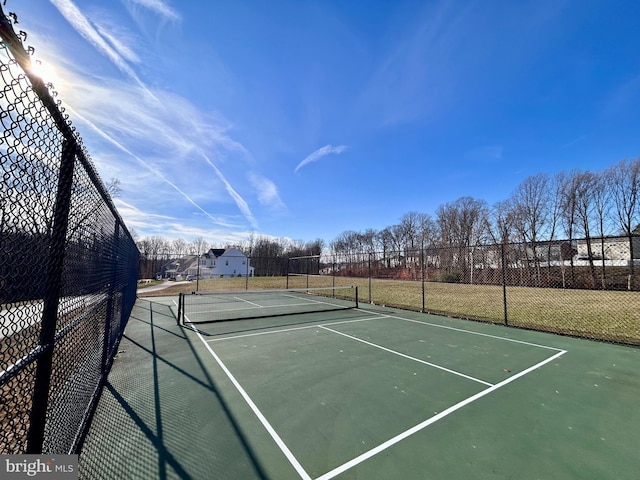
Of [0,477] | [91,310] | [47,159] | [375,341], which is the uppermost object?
[47,159]

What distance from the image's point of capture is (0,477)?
1398mm

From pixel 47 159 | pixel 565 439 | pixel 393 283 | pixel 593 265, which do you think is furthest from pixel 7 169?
pixel 393 283

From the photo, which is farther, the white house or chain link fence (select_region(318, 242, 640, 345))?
the white house

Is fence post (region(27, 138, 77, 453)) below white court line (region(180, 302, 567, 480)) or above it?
above

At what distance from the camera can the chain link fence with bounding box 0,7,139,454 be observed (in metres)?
1.17

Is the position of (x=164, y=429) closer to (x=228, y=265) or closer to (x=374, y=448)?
(x=374, y=448)

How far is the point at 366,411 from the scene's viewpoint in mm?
3123

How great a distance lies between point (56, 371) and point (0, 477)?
603mm

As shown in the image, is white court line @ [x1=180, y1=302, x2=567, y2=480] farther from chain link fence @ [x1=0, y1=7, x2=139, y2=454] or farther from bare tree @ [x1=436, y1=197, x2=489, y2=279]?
bare tree @ [x1=436, y1=197, x2=489, y2=279]

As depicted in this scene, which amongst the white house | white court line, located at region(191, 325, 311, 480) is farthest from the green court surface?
the white house

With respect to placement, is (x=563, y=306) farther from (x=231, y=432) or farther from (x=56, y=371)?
(x=56, y=371)

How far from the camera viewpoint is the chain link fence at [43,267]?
117 cm

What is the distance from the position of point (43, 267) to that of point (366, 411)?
3280 mm

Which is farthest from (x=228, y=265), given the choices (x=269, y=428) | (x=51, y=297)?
(x=51, y=297)
